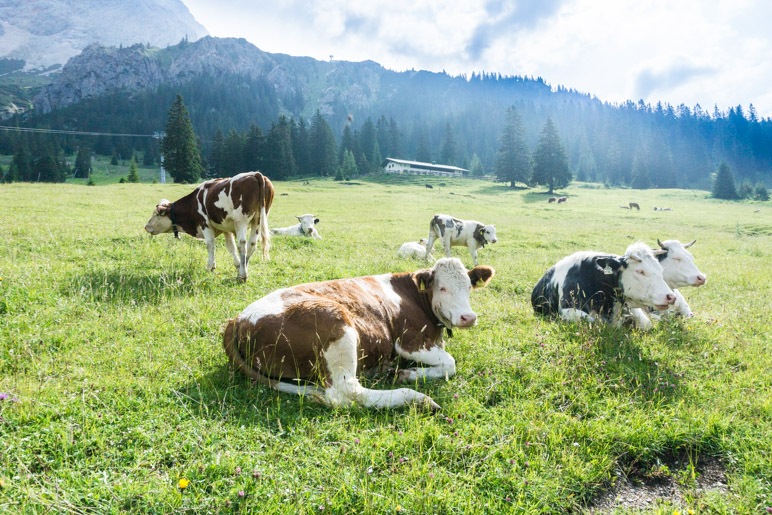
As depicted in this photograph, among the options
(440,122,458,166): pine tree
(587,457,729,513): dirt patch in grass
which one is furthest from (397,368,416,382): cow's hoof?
(440,122,458,166): pine tree

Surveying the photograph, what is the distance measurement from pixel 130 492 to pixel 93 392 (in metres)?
1.49

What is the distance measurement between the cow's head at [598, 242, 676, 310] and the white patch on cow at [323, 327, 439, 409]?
4160mm

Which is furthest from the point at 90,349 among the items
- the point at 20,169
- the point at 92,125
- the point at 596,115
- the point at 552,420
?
the point at 596,115

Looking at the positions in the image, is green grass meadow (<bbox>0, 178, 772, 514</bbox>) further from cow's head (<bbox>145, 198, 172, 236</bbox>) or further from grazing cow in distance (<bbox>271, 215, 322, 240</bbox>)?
grazing cow in distance (<bbox>271, 215, 322, 240</bbox>)

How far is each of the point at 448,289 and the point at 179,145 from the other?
6258 centimetres

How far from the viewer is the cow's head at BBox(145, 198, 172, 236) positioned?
35.1ft

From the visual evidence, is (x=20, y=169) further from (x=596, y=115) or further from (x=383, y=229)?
(x=596, y=115)

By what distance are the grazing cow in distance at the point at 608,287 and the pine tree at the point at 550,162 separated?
64.9m

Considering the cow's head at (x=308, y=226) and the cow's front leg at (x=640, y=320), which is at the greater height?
the cow's head at (x=308, y=226)

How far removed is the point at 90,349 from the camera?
479cm

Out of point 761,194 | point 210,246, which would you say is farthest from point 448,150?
point 210,246

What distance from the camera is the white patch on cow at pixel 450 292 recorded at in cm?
518

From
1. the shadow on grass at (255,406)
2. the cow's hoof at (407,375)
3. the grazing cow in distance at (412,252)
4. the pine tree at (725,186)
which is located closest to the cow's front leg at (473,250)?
the grazing cow in distance at (412,252)

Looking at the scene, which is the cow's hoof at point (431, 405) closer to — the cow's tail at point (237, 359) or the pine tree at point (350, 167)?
the cow's tail at point (237, 359)
